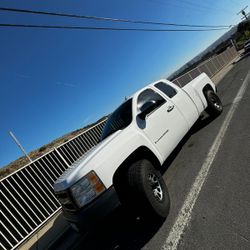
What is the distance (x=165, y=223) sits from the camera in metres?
4.04

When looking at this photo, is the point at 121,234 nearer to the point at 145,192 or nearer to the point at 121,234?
the point at 121,234

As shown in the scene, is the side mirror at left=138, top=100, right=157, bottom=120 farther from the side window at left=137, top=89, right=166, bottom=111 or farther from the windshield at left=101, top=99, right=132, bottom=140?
the windshield at left=101, top=99, right=132, bottom=140

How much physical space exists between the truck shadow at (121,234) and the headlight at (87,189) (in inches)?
15.0

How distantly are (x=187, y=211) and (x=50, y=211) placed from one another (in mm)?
4622

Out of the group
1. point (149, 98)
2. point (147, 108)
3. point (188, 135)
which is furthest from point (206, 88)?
point (147, 108)

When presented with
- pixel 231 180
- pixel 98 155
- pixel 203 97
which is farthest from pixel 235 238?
pixel 203 97

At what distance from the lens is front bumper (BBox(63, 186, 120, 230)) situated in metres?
3.66

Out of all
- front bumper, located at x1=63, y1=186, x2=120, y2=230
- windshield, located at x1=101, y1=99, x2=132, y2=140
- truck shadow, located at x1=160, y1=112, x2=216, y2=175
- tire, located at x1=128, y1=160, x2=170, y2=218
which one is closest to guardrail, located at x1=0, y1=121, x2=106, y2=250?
windshield, located at x1=101, y1=99, x2=132, y2=140

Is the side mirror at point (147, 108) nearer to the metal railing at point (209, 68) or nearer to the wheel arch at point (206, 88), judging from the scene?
the wheel arch at point (206, 88)

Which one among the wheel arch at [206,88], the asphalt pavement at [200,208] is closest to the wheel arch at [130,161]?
the asphalt pavement at [200,208]

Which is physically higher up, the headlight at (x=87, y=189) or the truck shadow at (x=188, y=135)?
the headlight at (x=87, y=189)

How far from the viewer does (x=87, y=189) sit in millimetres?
3725

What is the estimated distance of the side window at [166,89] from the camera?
6.45m

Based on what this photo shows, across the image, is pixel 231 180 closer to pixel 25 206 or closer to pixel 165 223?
pixel 165 223
